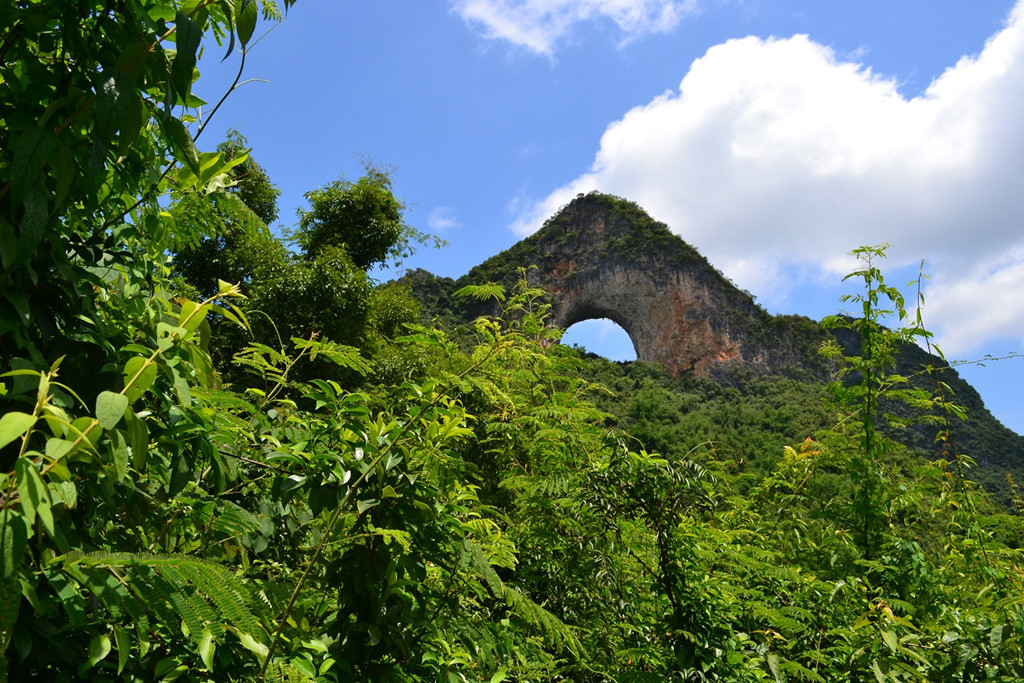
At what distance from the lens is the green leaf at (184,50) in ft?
2.43

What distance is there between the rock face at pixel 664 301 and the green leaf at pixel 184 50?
126ft

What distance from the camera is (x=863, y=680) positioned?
1.54m

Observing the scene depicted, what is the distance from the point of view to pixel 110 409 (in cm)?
64

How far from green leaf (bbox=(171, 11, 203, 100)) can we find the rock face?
126ft

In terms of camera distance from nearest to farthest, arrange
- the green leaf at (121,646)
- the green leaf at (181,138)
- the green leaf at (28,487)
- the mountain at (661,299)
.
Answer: the green leaf at (28,487)
the green leaf at (121,646)
the green leaf at (181,138)
the mountain at (661,299)

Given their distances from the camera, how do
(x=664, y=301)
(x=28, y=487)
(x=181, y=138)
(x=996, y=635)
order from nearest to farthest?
(x=28, y=487), (x=181, y=138), (x=996, y=635), (x=664, y=301)

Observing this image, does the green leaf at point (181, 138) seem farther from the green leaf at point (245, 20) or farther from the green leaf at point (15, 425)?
the green leaf at point (15, 425)

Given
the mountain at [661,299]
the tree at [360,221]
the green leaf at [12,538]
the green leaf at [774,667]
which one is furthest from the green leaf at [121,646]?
the mountain at [661,299]

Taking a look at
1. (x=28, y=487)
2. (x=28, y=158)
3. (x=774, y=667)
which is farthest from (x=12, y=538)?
(x=774, y=667)

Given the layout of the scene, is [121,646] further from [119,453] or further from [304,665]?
[304,665]

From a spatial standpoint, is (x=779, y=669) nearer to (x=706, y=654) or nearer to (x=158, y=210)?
(x=706, y=654)

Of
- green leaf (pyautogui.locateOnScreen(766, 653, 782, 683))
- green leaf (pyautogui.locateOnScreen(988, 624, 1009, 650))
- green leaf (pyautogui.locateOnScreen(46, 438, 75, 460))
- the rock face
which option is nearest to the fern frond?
green leaf (pyautogui.locateOnScreen(46, 438, 75, 460))

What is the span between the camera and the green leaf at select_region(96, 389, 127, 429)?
626mm

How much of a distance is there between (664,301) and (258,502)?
40.5 metres
